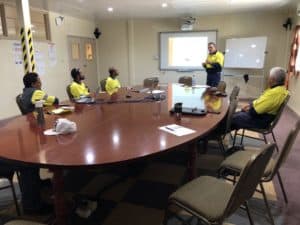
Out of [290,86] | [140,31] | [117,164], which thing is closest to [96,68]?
[140,31]

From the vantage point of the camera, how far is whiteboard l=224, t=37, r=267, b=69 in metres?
6.88

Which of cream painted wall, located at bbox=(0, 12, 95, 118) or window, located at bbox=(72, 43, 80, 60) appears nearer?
cream painted wall, located at bbox=(0, 12, 95, 118)

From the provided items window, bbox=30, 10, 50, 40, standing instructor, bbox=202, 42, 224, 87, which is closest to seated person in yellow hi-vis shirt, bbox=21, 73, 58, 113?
window, bbox=30, 10, 50, 40

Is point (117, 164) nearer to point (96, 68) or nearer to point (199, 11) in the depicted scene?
point (199, 11)

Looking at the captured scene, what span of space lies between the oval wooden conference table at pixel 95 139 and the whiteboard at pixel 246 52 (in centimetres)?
503

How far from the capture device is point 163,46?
314 inches

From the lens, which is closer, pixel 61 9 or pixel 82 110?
pixel 82 110

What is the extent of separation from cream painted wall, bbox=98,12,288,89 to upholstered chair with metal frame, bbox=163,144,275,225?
21.6ft

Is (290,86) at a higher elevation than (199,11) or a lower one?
lower

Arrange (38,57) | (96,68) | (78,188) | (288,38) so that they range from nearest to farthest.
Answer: (78,188)
(38,57)
(288,38)
(96,68)

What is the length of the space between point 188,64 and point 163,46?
100 cm

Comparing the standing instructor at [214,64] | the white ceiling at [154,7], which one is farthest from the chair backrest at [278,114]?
the white ceiling at [154,7]

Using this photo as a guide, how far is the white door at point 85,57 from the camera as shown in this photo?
702cm

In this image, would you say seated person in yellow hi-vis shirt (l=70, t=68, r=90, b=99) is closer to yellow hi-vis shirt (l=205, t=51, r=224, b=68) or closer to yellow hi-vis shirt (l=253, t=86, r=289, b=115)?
yellow hi-vis shirt (l=253, t=86, r=289, b=115)
